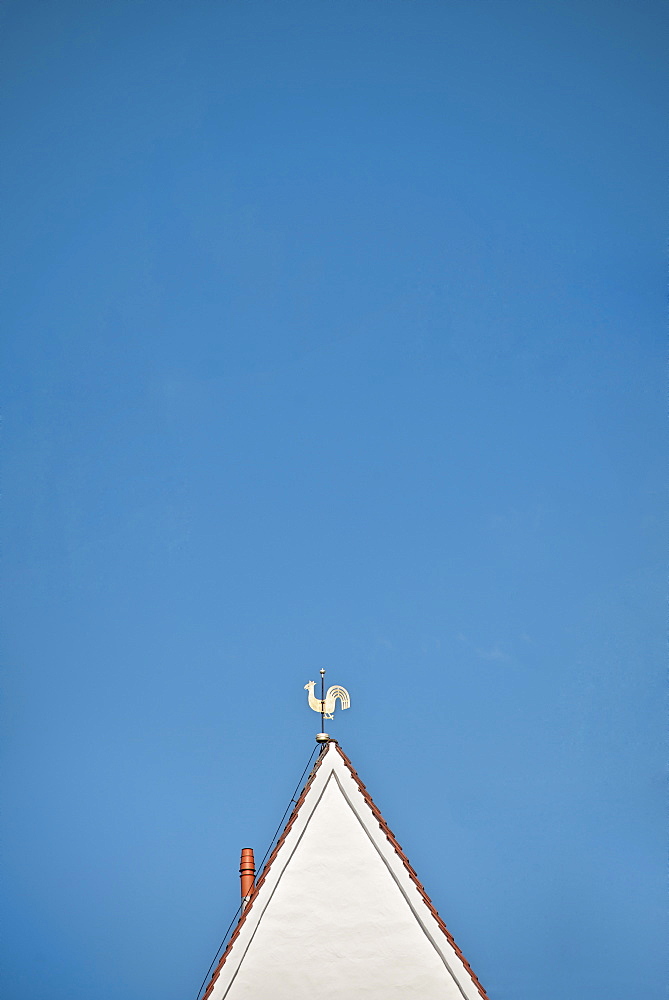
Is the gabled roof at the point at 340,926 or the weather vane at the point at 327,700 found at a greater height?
the weather vane at the point at 327,700

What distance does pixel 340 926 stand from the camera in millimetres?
13930

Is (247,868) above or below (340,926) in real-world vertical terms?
above

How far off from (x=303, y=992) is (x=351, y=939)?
3.11ft

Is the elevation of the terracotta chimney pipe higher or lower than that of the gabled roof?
higher

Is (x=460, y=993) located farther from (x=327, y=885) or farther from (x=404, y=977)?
(x=327, y=885)

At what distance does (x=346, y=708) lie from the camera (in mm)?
16266

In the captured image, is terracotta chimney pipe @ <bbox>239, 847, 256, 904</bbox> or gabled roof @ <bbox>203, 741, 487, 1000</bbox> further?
terracotta chimney pipe @ <bbox>239, 847, 256, 904</bbox>

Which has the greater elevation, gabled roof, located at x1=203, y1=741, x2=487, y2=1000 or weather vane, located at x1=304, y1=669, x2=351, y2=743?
weather vane, located at x1=304, y1=669, x2=351, y2=743

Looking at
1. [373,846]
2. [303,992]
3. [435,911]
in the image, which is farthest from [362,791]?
[303,992]

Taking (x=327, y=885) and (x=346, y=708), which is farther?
(x=346, y=708)

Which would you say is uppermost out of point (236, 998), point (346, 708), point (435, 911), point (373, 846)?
point (346, 708)

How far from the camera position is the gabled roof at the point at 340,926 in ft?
44.4

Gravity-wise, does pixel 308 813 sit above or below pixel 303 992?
above

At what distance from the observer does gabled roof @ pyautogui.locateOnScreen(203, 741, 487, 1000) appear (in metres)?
13.5
